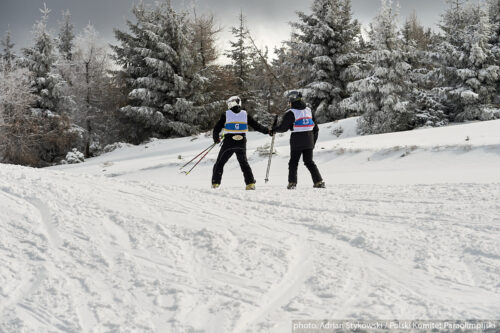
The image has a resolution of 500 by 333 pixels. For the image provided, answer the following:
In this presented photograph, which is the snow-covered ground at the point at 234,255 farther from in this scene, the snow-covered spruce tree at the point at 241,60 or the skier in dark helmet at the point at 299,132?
the snow-covered spruce tree at the point at 241,60

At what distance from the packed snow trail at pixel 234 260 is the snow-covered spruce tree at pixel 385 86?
14750 mm

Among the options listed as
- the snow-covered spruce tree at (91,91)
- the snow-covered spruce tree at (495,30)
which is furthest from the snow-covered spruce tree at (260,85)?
the snow-covered spruce tree at (495,30)

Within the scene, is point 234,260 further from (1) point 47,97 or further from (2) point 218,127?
(1) point 47,97

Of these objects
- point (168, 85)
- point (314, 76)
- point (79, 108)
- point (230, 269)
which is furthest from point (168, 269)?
point (79, 108)

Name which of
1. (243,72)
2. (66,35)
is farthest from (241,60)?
(66,35)

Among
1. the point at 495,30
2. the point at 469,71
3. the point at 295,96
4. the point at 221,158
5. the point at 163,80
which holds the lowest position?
the point at 221,158

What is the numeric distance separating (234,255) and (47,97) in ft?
102

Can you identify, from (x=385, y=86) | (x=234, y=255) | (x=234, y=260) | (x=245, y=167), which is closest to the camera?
(x=234, y=260)

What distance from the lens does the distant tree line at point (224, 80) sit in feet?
70.6

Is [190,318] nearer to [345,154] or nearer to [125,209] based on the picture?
[125,209]

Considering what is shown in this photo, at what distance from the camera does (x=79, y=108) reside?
35.0 m

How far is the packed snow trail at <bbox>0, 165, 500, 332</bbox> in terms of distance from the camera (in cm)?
310

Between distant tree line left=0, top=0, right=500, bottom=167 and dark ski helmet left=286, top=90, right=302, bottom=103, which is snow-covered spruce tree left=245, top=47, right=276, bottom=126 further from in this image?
dark ski helmet left=286, top=90, right=302, bottom=103

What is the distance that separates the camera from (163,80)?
95.0 feet
